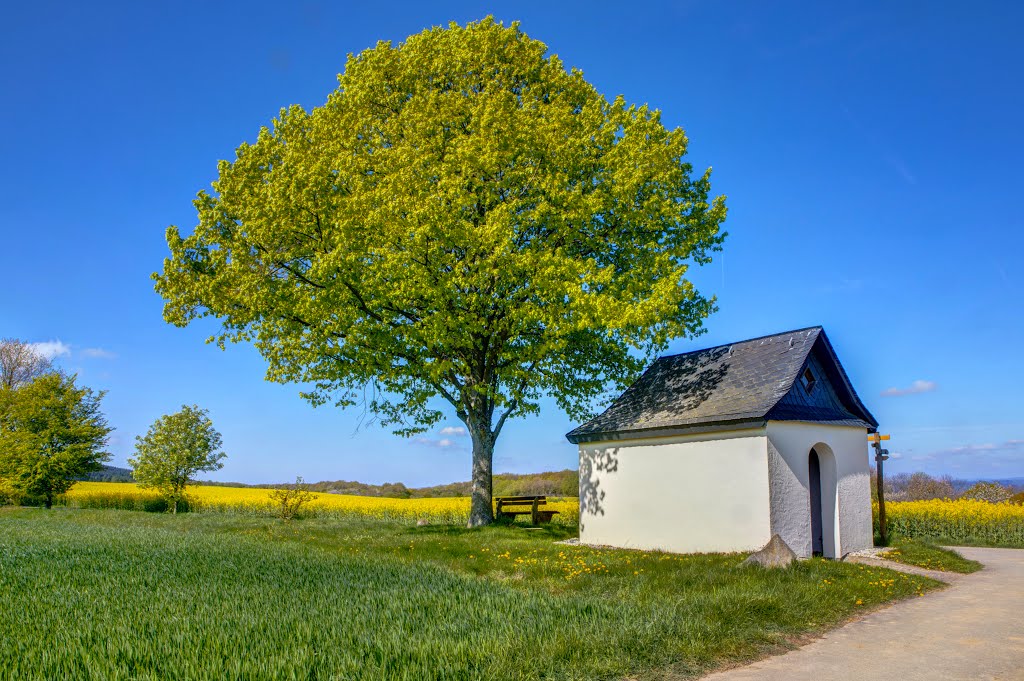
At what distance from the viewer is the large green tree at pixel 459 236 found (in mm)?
19266

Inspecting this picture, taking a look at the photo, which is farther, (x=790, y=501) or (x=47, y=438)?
(x=47, y=438)

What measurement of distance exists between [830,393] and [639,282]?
20.3 feet

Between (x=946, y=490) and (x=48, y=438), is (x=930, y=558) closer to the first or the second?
(x=946, y=490)

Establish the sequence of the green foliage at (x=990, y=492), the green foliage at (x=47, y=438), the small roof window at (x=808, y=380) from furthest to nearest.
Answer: the green foliage at (x=47, y=438)
the green foliage at (x=990, y=492)
the small roof window at (x=808, y=380)

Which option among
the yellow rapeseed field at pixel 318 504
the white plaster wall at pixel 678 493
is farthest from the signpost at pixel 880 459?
the yellow rapeseed field at pixel 318 504

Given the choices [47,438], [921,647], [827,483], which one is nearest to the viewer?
[921,647]

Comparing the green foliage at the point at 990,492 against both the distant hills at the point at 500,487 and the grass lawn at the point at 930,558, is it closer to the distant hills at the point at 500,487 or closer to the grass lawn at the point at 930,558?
the distant hills at the point at 500,487

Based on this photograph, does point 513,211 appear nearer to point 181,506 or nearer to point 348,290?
point 348,290

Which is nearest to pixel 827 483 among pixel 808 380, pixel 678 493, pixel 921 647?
pixel 808 380

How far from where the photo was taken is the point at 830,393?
18375mm

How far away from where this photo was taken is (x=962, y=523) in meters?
23.0

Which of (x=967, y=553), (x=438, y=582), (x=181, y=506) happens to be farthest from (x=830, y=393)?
(x=181, y=506)

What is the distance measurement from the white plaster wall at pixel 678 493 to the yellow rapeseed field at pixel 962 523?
1025 cm

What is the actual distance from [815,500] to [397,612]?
13980 mm
